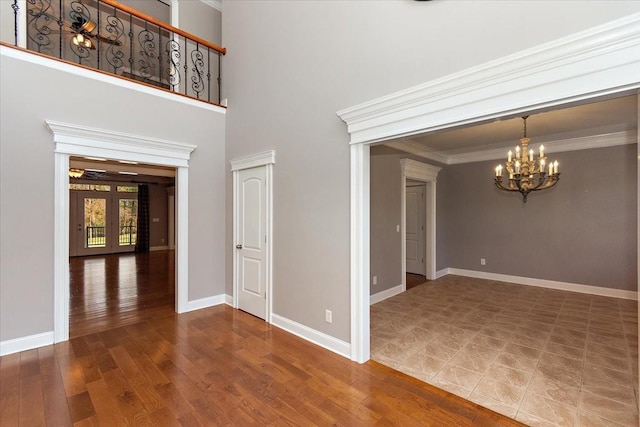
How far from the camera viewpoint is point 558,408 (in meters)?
2.17

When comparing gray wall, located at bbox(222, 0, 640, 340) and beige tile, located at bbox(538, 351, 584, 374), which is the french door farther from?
beige tile, located at bbox(538, 351, 584, 374)

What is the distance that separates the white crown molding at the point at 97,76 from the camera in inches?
121

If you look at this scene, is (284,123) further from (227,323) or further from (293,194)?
(227,323)

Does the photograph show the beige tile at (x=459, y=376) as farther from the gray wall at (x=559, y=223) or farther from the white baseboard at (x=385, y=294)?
the gray wall at (x=559, y=223)

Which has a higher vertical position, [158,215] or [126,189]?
[126,189]

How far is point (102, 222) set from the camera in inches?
407

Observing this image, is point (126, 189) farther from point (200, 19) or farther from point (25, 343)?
point (25, 343)

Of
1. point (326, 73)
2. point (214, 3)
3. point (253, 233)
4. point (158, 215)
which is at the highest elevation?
point (214, 3)

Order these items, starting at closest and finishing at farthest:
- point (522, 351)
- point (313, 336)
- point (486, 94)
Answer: point (486, 94) → point (522, 351) → point (313, 336)

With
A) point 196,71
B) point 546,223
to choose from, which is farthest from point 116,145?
point 546,223

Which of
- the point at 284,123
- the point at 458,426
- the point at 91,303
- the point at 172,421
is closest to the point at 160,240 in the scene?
the point at 91,303

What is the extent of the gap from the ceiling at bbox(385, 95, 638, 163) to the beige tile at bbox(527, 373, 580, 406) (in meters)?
2.63

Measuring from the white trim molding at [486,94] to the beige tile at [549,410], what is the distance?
131 cm

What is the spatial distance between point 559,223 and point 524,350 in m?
3.68
